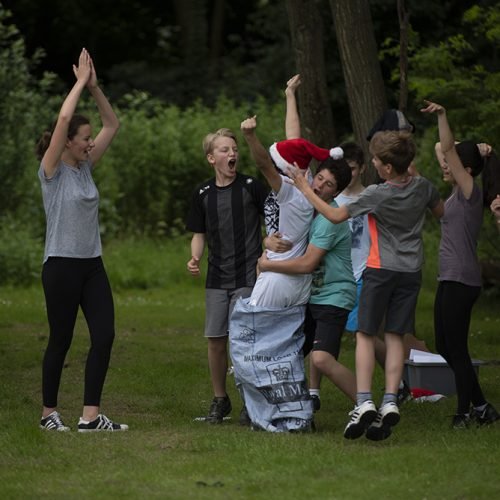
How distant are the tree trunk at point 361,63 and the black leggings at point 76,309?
13.9 feet

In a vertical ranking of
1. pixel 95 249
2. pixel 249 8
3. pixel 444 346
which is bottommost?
pixel 444 346

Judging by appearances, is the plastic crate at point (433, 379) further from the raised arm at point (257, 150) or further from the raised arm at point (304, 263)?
the raised arm at point (257, 150)

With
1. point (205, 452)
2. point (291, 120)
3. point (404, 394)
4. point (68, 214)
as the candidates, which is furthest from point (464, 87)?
point (205, 452)

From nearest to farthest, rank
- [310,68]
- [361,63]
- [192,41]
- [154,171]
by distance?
1. [361,63]
2. [310,68]
3. [154,171]
4. [192,41]

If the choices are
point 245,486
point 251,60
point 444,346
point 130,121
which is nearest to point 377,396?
point 444,346

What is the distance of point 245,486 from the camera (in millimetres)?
6172

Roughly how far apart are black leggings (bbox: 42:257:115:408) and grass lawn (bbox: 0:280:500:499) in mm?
356

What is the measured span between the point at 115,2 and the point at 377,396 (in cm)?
2709

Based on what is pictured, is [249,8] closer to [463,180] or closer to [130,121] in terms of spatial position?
[130,121]

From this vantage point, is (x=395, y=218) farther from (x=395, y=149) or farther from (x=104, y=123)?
(x=104, y=123)

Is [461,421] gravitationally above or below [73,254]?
below

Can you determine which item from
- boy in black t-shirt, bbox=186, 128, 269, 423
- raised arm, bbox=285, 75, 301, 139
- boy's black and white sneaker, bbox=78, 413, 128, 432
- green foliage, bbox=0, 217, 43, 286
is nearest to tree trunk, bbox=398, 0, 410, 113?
raised arm, bbox=285, 75, 301, 139

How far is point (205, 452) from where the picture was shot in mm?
7016

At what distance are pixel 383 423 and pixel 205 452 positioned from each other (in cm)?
97
